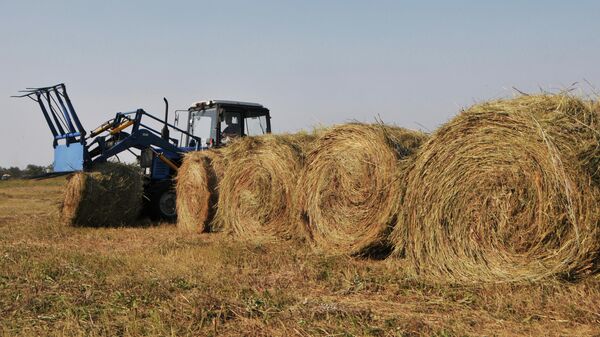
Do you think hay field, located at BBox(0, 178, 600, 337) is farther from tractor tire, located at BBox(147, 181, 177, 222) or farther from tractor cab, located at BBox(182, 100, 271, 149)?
tractor cab, located at BBox(182, 100, 271, 149)

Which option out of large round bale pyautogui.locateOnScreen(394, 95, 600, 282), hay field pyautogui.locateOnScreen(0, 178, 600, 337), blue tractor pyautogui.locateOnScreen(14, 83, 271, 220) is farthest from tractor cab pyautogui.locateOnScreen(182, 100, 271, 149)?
large round bale pyautogui.locateOnScreen(394, 95, 600, 282)

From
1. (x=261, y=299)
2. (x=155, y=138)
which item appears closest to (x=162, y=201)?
(x=155, y=138)

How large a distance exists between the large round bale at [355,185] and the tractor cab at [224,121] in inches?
211

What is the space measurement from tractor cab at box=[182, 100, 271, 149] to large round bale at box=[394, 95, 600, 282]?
24.3 ft

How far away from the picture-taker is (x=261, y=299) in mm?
4555

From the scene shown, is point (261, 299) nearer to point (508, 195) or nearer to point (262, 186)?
point (508, 195)

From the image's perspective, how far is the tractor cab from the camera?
497 inches

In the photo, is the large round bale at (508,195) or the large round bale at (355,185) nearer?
the large round bale at (508,195)

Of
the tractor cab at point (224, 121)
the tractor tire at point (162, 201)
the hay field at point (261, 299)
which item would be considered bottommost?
the hay field at point (261, 299)

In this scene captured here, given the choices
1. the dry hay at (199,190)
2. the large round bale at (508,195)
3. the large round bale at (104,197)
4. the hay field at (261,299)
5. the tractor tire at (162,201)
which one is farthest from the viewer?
the tractor tire at (162,201)

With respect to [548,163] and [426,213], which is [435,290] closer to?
[426,213]

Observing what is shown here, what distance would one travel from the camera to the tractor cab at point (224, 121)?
12617mm

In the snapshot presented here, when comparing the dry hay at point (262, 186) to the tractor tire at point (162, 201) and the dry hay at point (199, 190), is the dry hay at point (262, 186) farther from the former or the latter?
the tractor tire at point (162, 201)

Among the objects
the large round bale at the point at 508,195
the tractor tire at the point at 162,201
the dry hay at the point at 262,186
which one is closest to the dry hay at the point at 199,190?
the dry hay at the point at 262,186
